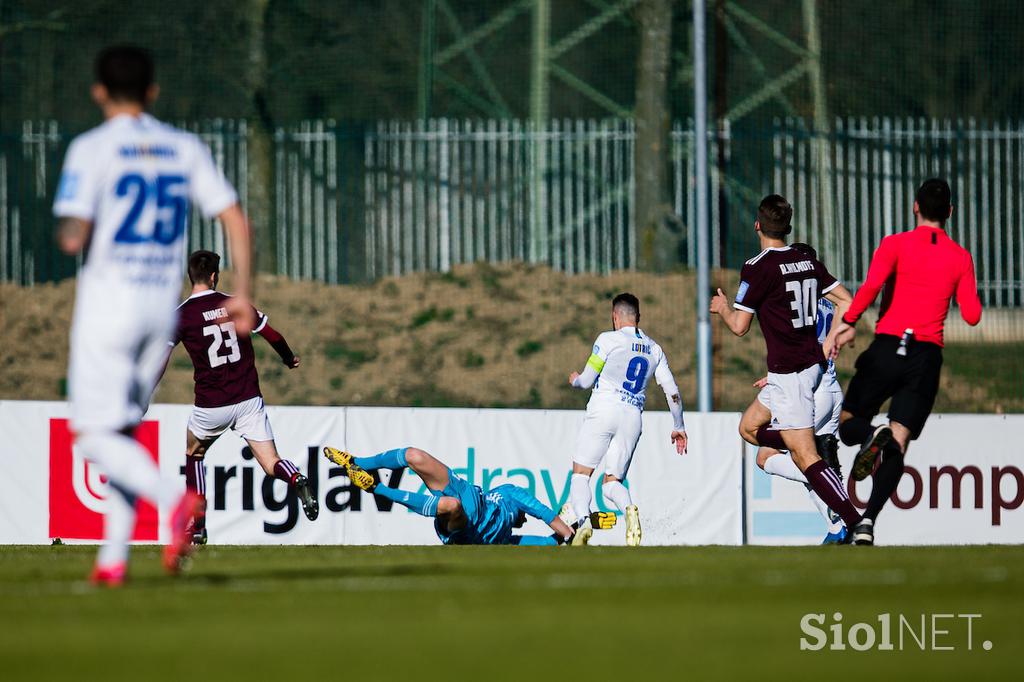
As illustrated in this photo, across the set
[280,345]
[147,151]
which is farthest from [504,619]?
[280,345]

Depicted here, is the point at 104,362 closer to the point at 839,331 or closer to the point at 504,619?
the point at 504,619

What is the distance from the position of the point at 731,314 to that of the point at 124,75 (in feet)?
16.8

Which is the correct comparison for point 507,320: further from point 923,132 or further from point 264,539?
point 264,539

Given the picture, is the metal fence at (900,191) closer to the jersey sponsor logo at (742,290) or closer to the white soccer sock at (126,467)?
the jersey sponsor logo at (742,290)

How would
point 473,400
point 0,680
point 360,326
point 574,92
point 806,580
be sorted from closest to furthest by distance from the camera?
point 0,680 < point 806,580 < point 473,400 < point 360,326 < point 574,92

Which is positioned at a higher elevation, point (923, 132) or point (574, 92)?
point (574, 92)

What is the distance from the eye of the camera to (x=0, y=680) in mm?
4461

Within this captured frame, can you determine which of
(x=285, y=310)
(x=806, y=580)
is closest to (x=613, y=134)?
(x=285, y=310)

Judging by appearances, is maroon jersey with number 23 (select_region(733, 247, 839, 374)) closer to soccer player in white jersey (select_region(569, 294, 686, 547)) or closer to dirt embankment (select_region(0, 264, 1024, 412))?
soccer player in white jersey (select_region(569, 294, 686, 547))

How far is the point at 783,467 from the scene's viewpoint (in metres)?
12.3

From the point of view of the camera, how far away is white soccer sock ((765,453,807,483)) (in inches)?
482

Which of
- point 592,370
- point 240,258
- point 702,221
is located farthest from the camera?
point 702,221

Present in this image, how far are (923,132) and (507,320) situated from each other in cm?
628

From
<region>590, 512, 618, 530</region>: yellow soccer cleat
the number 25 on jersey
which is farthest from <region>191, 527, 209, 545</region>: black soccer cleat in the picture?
the number 25 on jersey
